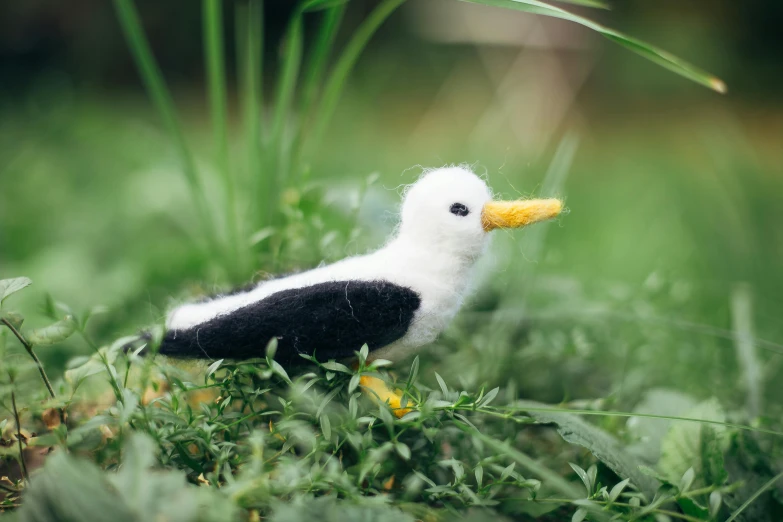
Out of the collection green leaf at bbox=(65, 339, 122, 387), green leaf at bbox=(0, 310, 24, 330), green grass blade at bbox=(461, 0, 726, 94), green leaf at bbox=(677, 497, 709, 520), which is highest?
green grass blade at bbox=(461, 0, 726, 94)

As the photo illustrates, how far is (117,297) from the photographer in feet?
4.88

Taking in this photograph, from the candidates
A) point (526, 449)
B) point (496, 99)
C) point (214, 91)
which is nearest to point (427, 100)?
point (496, 99)

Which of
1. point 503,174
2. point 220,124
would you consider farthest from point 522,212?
point 220,124

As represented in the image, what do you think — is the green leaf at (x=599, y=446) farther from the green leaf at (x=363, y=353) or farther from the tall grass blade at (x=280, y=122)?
the tall grass blade at (x=280, y=122)

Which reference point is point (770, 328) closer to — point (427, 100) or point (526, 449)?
point (526, 449)

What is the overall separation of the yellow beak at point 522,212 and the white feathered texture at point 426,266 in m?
0.02

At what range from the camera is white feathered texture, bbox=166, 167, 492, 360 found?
81cm

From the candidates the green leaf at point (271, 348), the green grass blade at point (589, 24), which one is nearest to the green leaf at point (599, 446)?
the green leaf at point (271, 348)

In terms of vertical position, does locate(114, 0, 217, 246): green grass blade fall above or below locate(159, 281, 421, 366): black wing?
above

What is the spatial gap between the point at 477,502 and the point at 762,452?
0.54 m

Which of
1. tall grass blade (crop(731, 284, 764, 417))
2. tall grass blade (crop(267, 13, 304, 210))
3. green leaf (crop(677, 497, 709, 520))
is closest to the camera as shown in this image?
green leaf (crop(677, 497, 709, 520))

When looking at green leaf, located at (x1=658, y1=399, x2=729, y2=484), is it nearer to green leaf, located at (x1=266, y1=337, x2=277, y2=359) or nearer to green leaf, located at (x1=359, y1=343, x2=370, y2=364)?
green leaf, located at (x1=359, y1=343, x2=370, y2=364)

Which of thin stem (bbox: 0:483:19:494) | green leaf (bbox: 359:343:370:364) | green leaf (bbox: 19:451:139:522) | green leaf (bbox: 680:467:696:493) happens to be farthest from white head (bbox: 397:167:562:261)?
thin stem (bbox: 0:483:19:494)

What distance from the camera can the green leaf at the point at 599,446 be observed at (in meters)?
0.81
